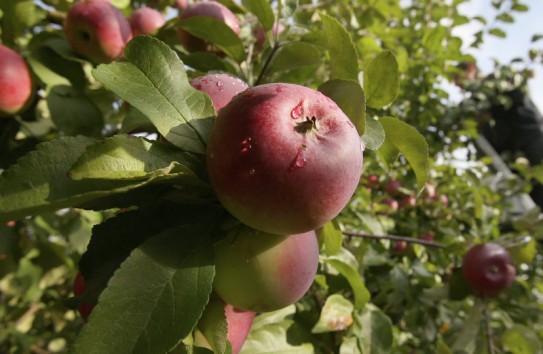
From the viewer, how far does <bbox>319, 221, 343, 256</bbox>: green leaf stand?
0.73m

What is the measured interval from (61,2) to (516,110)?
12.0 ft

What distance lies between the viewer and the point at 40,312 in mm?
2439

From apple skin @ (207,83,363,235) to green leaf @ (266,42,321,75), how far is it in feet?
1.30

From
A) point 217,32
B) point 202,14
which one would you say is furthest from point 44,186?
point 202,14

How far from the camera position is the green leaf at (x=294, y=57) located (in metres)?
0.89

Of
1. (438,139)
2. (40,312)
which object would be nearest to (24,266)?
(40,312)

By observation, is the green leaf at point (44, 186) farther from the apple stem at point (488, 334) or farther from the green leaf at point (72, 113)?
the apple stem at point (488, 334)

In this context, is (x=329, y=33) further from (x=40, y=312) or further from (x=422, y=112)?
(x=40, y=312)

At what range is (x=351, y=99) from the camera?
606 millimetres

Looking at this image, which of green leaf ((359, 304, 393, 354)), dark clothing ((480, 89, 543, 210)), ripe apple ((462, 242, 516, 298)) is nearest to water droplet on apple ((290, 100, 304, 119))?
green leaf ((359, 304, 393, 354))

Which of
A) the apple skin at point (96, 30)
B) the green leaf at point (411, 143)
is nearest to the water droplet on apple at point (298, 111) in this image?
the green leaf at point (411, 143)

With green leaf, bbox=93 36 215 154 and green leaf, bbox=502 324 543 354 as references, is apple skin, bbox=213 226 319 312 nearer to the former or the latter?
green leaf, bbox=93 36 215 154

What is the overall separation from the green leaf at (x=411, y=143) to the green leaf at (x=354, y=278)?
0.82 ft

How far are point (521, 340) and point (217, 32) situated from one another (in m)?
1.13
